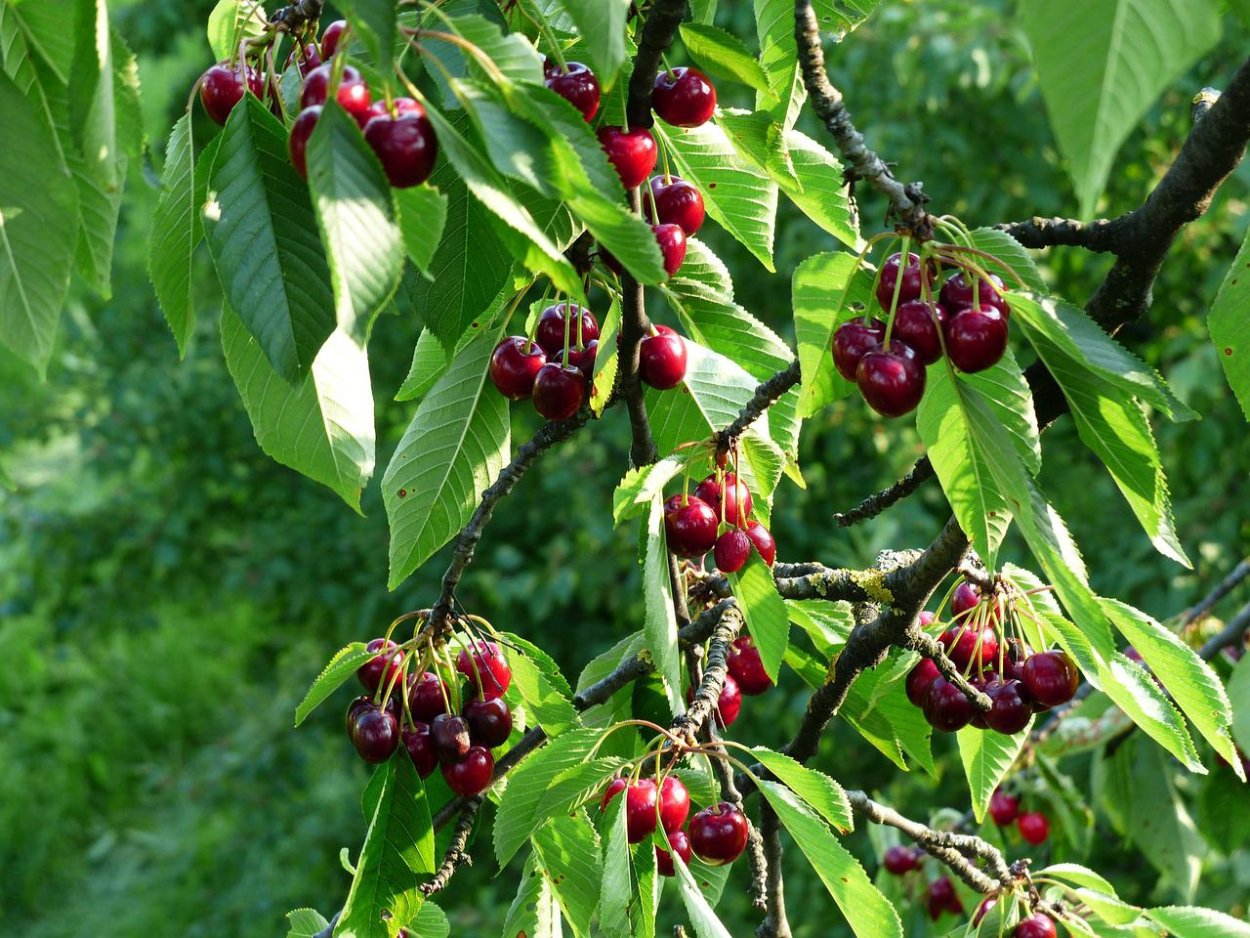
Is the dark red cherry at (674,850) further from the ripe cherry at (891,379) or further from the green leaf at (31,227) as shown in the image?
the green leaf at (31,227)

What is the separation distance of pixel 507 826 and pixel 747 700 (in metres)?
2.93

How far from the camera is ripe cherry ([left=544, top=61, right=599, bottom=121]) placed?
74 centimetres

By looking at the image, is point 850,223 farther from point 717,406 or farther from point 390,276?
point 390,276

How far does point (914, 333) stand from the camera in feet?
2.37

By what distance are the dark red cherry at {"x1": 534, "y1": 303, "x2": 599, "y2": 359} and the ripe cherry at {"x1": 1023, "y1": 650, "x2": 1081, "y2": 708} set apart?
409 millimetres

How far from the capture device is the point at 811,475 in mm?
3877

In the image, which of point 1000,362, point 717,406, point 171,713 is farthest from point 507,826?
point 171,713

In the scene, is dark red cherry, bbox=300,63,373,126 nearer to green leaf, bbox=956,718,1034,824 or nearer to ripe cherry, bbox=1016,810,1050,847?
green leaf, bbox=956,718,1034,824

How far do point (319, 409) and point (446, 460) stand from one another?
214 mm

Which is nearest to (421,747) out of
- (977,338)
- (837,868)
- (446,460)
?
(446,460)

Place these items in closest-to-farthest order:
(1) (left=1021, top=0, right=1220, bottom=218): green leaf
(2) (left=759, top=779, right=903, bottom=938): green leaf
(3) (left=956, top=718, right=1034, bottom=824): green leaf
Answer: (1) (left=1021, top=0, right=1220, bottom=218): green leaf
(2) (left=759, top=779, right=903, bottom=938): green leaf
(3) (left=956, top=718, right=1034, bottom=824): green leaf

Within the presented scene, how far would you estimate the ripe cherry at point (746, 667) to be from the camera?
113 cm

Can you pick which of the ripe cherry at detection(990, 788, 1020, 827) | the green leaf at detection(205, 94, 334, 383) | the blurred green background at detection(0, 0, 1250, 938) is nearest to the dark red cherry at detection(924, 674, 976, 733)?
the green leaf at detection(205, 94, 334, 383)

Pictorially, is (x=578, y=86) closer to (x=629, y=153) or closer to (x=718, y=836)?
(x=629, y=153)
